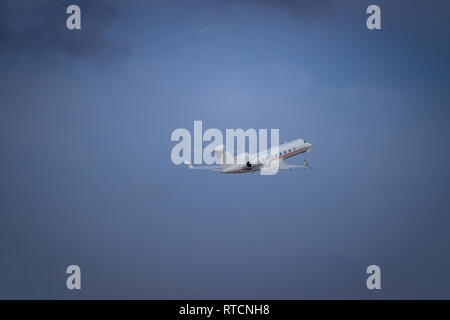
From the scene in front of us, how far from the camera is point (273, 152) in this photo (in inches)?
3004

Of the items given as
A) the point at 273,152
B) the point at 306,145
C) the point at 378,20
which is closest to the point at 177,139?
the point at 273,152

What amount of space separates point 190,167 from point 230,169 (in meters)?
5.55

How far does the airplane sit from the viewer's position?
74.8m

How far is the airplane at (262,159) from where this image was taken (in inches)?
2943

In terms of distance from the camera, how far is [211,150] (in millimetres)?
78125

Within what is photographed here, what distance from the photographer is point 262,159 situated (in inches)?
2948
